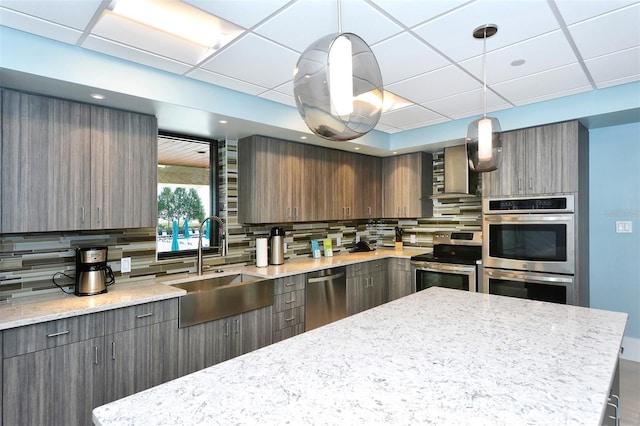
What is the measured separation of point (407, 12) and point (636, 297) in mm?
3560

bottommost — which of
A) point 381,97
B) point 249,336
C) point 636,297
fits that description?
point 249,336

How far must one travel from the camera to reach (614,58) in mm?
2340

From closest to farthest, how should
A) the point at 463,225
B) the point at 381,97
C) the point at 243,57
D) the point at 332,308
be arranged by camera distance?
the point at 381,97 < the point at 243,57 < the point at 332,308 < the point at 463,225

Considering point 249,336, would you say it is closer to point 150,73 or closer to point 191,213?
point 191,213

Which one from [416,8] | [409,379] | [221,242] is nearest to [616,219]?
[416,8]

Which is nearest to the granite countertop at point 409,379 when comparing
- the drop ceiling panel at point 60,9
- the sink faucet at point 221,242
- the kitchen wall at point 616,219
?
the drop ceiling panel at point 60,9

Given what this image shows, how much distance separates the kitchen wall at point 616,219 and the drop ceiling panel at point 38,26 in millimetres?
4528

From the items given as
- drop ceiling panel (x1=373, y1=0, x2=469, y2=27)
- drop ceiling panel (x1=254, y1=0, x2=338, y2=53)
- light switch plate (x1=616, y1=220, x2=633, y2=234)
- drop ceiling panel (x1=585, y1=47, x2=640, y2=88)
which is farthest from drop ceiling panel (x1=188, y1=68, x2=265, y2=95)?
light switch plate (x1=616, y1=220, x2=633, y2=234)

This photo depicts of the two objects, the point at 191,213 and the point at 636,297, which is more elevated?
the point at 191,213

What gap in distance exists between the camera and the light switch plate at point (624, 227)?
338 cm

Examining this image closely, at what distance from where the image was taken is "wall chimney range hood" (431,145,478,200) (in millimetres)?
4086

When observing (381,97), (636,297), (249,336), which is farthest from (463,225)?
(381,97)

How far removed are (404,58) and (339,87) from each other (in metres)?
1.51

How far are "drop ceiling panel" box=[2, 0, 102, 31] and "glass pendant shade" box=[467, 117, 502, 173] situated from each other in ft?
6.58
